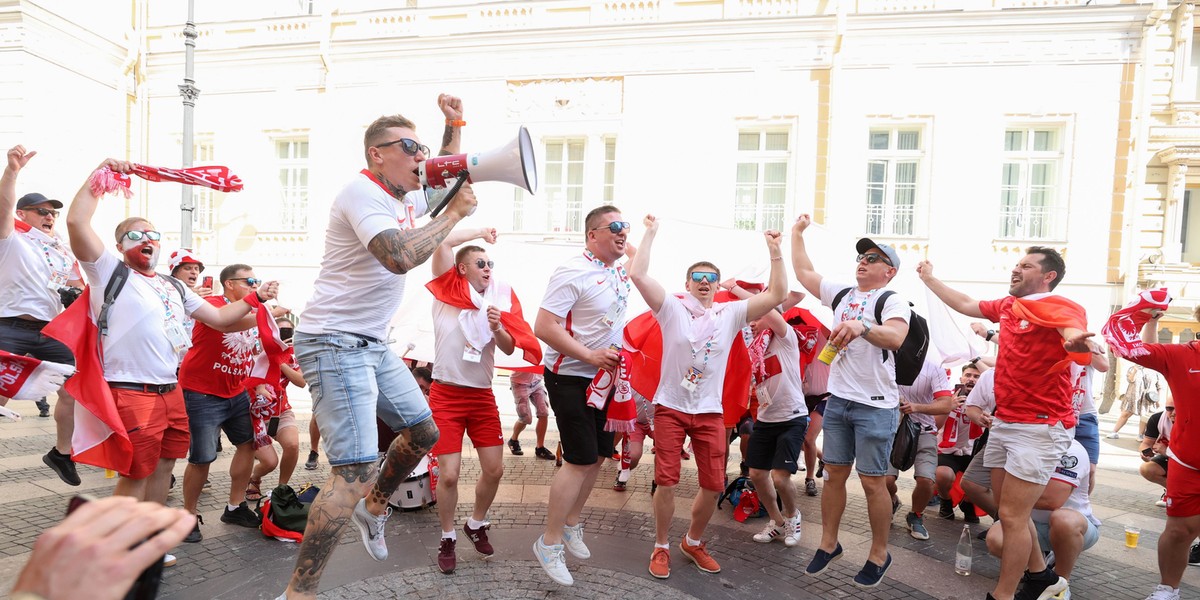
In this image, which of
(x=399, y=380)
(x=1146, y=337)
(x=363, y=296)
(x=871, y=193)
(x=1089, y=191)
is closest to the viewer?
(x=363, y=296)

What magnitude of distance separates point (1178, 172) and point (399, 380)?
16.8 m

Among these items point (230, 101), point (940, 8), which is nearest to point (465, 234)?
point (940, 8)

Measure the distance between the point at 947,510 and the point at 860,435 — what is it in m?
2.14

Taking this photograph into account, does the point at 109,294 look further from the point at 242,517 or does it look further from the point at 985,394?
the point at 985,394

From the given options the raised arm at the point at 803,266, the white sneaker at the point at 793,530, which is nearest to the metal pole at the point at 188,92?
the raised arm at the point at 803,266

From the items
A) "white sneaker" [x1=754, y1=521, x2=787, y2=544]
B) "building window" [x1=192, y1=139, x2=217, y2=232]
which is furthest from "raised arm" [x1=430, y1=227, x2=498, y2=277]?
"building window" [x1=192, y1=139, x2=217, y2=232]

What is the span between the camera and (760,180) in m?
15.0

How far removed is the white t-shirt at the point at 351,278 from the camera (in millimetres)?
2947

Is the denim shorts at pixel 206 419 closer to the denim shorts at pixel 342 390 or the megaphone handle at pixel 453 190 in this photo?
the denim shorts at pixel 342 390

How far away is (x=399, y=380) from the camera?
3268 mm

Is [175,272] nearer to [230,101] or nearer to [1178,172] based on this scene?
[230,101]

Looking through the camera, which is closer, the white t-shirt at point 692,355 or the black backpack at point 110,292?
the black backpack at point 110,292

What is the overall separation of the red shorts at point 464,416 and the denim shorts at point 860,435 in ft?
7.11

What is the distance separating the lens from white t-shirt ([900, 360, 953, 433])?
5371 millimetres
